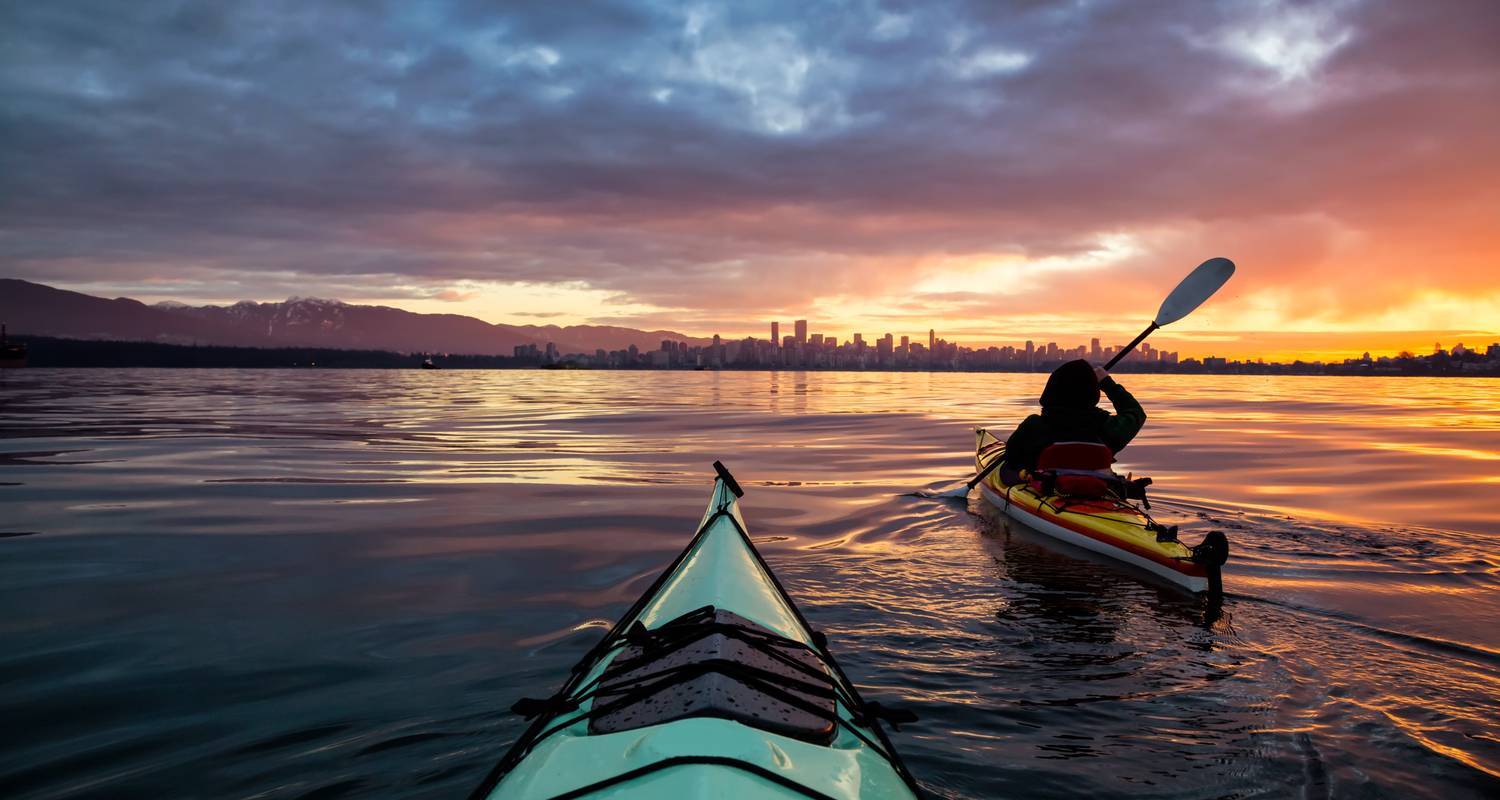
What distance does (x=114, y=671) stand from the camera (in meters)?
4.96

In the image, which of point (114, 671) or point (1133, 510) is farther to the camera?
A: point (1133, 510)

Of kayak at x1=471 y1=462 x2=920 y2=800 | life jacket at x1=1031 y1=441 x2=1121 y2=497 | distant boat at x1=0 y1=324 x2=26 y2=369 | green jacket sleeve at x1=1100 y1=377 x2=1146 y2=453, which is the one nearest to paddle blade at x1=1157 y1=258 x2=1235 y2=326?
green jacket sleeve at x1=1100 y1=377 x2=1146 y2=453

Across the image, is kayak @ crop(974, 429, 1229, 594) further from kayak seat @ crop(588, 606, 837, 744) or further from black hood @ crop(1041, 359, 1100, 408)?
kayak seat @ crop(588, 606, 837, 744)

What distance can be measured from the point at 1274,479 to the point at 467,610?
14290mm

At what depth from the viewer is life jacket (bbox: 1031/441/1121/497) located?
28.9 feet

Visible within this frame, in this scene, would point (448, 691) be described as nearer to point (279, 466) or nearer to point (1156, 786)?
point (1156, 786)

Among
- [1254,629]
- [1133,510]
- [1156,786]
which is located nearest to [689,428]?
[1133,510]

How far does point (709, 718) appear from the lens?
255cm

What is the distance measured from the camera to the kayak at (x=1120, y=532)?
6422 millimetres

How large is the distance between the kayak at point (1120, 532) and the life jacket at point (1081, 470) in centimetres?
10

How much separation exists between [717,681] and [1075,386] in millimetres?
7338

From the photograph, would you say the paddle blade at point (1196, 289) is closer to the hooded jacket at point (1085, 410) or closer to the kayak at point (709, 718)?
the hooded jacket at point (1085, 410)

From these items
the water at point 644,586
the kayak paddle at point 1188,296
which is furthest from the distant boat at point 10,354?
the kayak paddle at point 1188,296

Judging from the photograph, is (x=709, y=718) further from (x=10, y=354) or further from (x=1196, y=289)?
(x=10, y=354)
